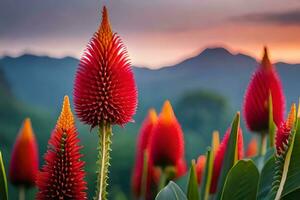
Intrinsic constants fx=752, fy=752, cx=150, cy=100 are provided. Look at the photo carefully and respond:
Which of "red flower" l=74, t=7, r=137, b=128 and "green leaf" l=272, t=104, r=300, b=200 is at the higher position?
"red flower" l=74, t=7, r=137, b=128

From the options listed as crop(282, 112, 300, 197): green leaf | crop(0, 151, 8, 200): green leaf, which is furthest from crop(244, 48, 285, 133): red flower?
crop(0, 151, 8, 200): green leaf

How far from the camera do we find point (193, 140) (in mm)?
1575

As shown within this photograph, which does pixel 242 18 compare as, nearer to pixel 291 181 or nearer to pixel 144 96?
pixel 144 96

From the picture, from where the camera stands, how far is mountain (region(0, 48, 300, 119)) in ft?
4.90

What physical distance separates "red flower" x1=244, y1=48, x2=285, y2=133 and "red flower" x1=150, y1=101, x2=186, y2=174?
10 centimetres

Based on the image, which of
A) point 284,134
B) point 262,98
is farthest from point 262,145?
point 284,134

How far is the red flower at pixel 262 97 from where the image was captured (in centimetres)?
89

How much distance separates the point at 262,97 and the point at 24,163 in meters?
0.40

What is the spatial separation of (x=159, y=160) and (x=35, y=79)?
652 millimetres

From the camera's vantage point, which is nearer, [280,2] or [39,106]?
[280,2]

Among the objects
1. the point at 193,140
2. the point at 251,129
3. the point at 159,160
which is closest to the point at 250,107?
the point at 251,129

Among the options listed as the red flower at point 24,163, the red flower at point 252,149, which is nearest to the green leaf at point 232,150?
the red flower at point 24,163

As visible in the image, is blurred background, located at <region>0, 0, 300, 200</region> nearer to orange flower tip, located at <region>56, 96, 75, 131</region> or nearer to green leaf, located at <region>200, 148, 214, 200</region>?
green leaf, located at <region>200, 148, 214, 200</region>

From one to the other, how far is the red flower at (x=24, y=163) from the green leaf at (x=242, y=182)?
0.45m
